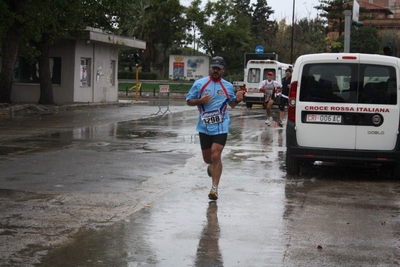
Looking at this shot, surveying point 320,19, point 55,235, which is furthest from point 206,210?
point 320,19

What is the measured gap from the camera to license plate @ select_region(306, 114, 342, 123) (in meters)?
11.0

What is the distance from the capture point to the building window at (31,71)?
35.2 meters

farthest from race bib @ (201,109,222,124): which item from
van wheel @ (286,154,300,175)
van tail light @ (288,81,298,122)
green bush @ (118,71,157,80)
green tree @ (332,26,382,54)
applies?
green bush @ (118,71,157,80)

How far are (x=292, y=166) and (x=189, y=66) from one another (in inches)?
2141

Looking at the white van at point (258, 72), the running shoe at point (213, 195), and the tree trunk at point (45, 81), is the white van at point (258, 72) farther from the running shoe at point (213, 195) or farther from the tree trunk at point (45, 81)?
the running shoe at point (213, 195)

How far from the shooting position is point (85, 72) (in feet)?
119

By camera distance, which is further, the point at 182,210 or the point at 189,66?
the point at 189,66

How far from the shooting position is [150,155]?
13562mm

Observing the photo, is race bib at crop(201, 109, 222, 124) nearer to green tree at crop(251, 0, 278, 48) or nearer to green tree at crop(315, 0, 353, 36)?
green tree at crop(315, 0, 353, 36)

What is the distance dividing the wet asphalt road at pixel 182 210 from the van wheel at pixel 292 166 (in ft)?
0.52

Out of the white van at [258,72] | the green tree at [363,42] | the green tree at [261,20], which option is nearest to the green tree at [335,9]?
the green tree at [363,42]

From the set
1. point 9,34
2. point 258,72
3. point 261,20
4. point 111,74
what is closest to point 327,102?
point 9,34

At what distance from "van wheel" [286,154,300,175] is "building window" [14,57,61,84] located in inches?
995

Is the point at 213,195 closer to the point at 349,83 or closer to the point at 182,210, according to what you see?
the point at 182,210
